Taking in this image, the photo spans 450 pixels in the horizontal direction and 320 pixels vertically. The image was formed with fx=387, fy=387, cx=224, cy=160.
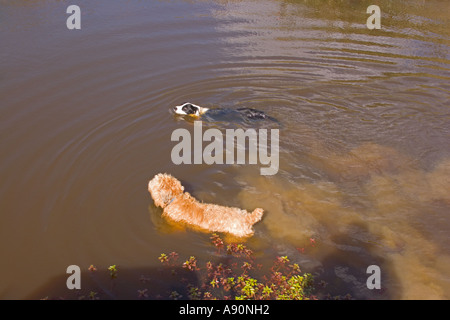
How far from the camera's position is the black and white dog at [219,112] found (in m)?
7.93

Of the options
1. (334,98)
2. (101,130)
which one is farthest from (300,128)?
(101,130)

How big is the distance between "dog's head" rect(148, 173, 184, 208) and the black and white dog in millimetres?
2423

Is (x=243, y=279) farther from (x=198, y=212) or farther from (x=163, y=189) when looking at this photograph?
(x=163, y=189)

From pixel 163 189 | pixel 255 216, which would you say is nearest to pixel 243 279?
pixel 255 216

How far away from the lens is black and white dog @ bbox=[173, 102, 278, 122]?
7.93 metres

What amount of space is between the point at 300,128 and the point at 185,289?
173 inches

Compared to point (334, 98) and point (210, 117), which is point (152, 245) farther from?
point (334, 98)

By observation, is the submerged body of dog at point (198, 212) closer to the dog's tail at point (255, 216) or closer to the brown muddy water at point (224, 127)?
the dog's tail at point (255, 216)

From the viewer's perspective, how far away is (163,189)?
19.0ft

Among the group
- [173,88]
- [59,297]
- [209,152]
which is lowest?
[59,297]

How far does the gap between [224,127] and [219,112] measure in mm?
374

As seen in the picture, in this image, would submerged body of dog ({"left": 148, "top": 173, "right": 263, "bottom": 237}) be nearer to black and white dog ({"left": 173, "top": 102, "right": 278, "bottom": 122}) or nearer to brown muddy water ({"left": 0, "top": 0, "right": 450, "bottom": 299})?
brown muddy water ({"left": 0, "top": 0, "right": 450, "bottom": 299})

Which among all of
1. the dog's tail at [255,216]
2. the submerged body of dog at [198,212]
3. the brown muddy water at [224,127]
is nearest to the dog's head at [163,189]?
the submerged body of dog at [198,212]

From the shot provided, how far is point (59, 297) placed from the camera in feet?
15.0
